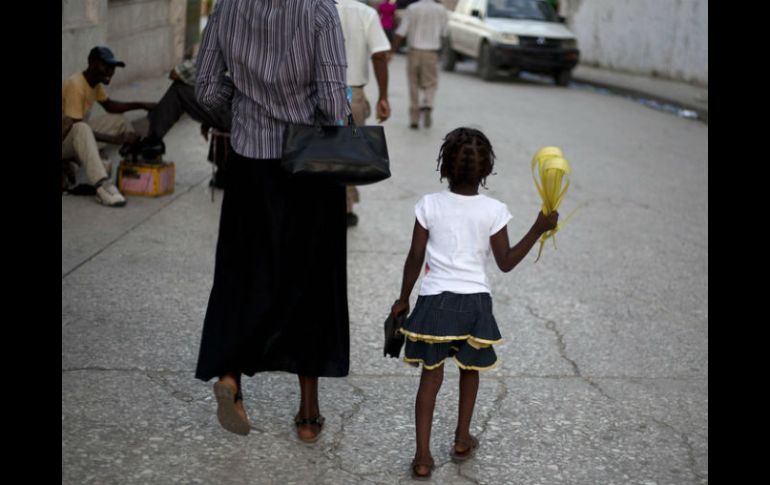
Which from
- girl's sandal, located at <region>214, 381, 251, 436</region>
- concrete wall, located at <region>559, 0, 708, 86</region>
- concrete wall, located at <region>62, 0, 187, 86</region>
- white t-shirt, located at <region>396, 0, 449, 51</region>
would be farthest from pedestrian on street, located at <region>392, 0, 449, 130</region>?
girl's sandal, located at <region>214, 381, 251, 436</region>

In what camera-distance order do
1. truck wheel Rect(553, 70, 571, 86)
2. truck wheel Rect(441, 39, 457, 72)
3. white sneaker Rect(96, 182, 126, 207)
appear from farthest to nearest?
truck wheel Rect(441, 39, 457, 72) → truck wheel Rect(553, 70, 571, 86) → white sneaker Rect(96, 182, 126, 207)

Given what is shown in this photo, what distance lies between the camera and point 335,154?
4.44m

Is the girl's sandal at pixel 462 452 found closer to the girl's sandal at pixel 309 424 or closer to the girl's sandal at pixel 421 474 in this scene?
the girl's sandal at pixel 421 474

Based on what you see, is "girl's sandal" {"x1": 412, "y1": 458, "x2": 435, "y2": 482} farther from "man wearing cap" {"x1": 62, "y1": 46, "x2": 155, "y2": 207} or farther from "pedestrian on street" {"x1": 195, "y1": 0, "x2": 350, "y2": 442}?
"man wearing cap" {"x1": 62, "y1": 46, "x2": 155, "y2": 207}

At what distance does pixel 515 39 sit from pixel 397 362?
692 inches

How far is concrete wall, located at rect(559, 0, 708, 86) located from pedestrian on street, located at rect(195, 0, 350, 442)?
19455 mm

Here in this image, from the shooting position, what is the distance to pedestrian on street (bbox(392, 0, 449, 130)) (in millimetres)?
15294

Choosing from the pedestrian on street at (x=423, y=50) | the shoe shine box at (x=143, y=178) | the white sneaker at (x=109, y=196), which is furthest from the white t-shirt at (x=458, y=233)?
the pedestrian on street at (x=423, y=50)

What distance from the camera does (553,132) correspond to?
1546cm

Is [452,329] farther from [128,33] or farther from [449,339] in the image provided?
Answer: [128,33]

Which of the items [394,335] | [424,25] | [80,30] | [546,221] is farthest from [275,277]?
[424,25]

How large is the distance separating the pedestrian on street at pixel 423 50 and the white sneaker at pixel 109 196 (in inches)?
253
